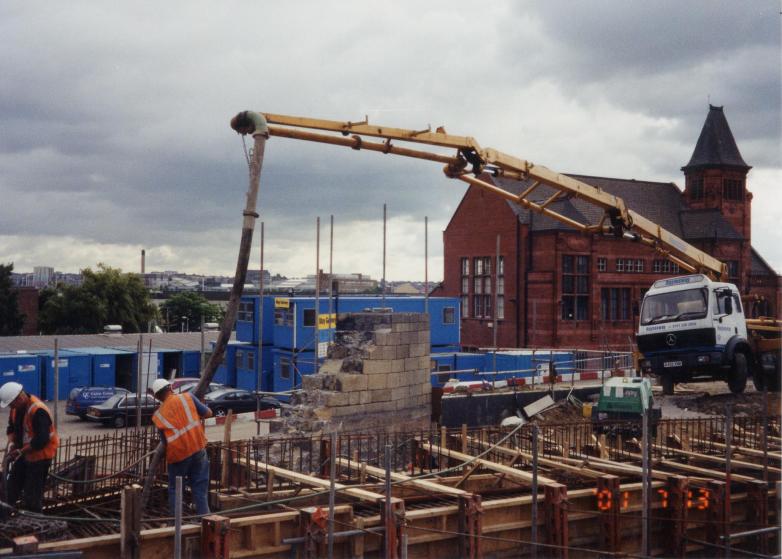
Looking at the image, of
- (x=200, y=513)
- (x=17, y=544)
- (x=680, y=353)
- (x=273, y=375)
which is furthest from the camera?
(x=273, y=375)

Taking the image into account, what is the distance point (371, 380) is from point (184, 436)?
5.63 meters

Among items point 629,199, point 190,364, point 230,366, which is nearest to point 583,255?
point 629,199

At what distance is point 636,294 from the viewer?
44906mm

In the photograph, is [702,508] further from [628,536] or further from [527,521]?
[527,521]

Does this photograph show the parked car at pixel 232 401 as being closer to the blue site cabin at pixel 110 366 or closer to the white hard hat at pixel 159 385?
the blue site cabin at pixel 110 366

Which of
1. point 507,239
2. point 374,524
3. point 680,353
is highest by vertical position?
point 507,239

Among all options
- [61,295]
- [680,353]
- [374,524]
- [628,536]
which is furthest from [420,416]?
[61,295]

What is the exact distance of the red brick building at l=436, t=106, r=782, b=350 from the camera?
4253cm

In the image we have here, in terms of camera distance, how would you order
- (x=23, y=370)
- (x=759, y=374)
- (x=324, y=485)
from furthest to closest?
(x=23, y=370) → (x=759, y=374) → (x=324, y=485)

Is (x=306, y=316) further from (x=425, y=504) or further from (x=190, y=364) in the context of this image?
(x=425, y=504)

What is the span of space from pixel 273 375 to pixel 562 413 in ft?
43.1

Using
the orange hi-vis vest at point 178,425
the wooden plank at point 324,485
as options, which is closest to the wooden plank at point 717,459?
the wooden plank at point 324,485

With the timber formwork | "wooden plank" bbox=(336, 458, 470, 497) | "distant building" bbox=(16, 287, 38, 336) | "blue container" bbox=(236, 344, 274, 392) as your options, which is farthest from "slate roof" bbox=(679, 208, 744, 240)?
Result: "distant building" bbox=(16, 287, 38, 336)

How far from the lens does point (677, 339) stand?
21000 mm
